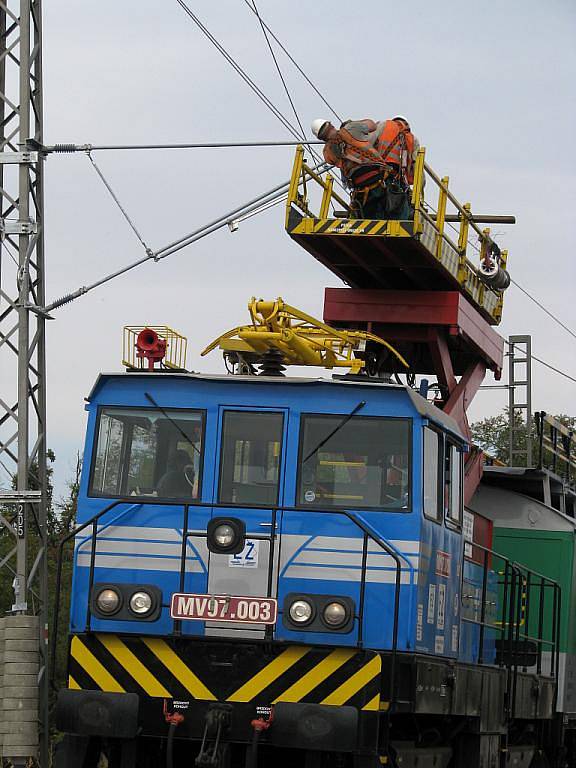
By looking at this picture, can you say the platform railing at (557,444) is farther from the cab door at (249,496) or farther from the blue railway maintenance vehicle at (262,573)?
the cab door at (249,496)

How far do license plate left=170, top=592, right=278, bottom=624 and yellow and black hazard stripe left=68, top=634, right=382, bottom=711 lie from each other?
0.28m

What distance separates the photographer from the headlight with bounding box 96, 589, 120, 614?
10102mm

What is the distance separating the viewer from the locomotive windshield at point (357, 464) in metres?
10.3

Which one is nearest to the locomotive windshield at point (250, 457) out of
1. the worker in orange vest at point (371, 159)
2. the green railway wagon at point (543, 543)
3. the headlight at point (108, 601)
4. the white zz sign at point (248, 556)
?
the white zz sign at point (248, 556)

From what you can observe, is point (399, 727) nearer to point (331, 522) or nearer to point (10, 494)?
point (331, 522)

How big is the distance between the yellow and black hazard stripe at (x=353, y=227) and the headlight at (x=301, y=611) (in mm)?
4725

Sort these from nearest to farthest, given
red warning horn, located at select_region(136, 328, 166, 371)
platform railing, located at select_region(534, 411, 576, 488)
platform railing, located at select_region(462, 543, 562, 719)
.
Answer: red warning horn, located at select_region(136, 328, 166, 371) → platform railing, located at select_region(462, 543, 562, 719) → platform railing, located at select_region(534, 411, 576, 488)

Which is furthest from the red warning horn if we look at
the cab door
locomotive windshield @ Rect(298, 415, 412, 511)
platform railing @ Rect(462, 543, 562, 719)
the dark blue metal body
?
platform railing @ Rect(462, 543, 562, 719)

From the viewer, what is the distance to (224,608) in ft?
32.0

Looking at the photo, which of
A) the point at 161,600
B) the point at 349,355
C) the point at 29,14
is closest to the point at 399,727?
the point at 161,600

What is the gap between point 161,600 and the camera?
1012 centimetres

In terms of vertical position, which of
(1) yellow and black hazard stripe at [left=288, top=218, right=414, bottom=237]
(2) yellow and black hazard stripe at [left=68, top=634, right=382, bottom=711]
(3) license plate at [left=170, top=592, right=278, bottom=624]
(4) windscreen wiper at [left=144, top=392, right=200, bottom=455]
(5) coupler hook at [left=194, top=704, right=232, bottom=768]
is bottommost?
(5) coupler hook at [left=194, top=704, right=232, bottom=768]

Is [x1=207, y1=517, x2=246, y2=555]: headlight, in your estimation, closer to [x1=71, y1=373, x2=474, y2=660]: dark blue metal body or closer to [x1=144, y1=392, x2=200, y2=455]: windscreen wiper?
[x1=71, y1=373, x2=474, y2=660]: dark blue metal body

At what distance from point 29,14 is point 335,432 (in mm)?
7779
